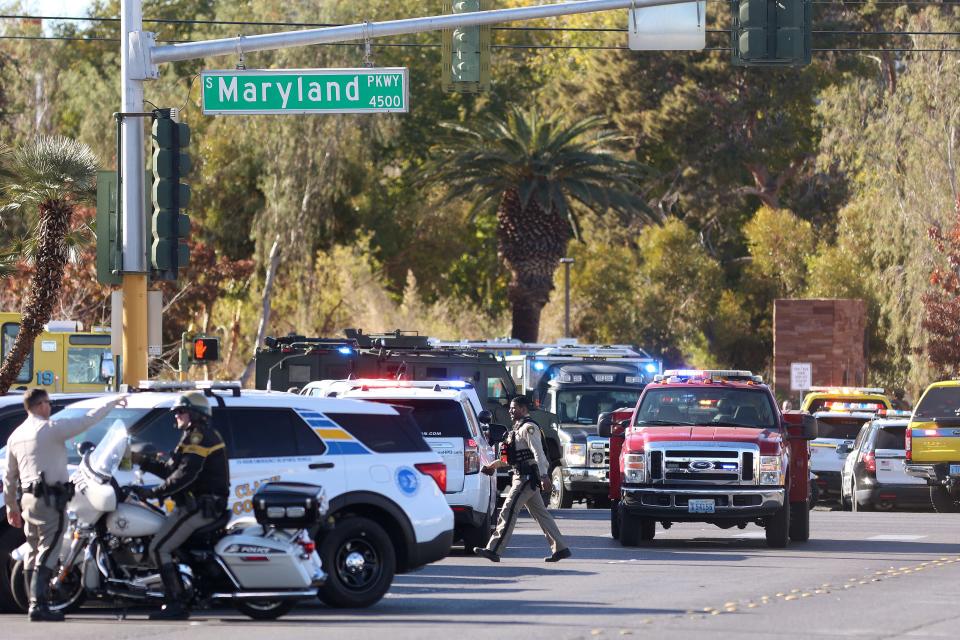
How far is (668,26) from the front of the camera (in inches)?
768

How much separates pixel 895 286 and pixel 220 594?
42753 mm

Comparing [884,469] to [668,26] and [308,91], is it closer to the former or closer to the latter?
[668,26]

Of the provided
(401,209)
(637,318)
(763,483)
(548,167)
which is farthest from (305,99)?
(401,209)

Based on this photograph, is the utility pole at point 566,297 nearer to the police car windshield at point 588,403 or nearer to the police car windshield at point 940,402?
the police car windshield at point 588,403

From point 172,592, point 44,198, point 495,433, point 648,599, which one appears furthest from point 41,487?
point 44,198

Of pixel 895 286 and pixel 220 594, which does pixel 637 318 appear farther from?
pixel 220 594

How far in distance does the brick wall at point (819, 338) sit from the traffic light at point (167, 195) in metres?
32.4

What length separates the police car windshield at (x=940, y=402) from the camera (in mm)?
29078

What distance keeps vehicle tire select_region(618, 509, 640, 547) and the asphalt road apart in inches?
9.9

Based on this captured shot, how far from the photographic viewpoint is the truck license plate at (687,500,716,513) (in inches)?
794

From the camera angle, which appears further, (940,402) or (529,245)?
(529,245)

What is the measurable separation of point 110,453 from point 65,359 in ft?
78.0

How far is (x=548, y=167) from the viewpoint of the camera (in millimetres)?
46219

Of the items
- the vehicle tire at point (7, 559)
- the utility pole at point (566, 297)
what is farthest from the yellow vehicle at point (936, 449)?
the utility pole at point (566, 297)
